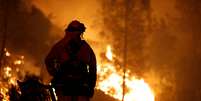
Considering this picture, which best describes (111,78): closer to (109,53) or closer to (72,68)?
(109,53)

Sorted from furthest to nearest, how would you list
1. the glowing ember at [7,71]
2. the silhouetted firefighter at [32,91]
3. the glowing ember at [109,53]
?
the glowing ember at [109,53]
the glowing ember at [7,71]
the silhouetted firefighter at [32,91]

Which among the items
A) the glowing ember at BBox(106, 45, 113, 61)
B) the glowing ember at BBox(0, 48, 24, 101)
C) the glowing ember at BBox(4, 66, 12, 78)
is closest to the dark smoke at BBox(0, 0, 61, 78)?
the glowing ember at BBox(0, 48, 24, 101)

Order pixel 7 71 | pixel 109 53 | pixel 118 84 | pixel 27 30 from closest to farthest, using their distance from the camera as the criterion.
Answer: pixel 7 71 < pixel 118 84 < pixel 109 53 < pixel 27 30

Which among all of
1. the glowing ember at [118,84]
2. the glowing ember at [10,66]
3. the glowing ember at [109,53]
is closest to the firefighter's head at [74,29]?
the glowing ember at [10,66]

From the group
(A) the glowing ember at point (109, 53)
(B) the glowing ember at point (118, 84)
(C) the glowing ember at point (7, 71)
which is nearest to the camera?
(C) the glowing ember at point (7, 71)

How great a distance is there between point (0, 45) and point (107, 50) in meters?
4.32

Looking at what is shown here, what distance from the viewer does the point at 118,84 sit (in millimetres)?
22562

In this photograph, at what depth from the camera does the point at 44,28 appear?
24172 mm

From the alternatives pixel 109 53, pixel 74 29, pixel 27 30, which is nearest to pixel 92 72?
pixel 74 29

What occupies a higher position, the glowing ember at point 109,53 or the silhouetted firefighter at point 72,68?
the glowing ember at point 109,53

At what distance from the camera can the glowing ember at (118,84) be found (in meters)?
21.9

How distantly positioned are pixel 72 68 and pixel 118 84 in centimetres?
1960

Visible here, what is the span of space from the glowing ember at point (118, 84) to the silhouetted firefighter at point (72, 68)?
738 inches

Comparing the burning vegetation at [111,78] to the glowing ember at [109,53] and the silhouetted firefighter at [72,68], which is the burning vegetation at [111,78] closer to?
the glowing ember at [109,53]
